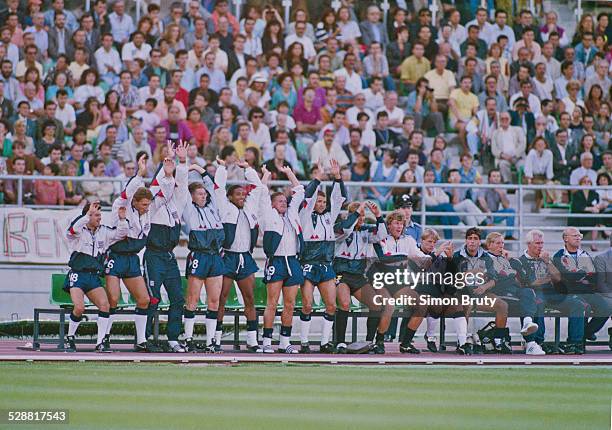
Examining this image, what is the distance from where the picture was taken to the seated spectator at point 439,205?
17703 mm

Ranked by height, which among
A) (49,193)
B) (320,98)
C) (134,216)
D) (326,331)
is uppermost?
(320,98)

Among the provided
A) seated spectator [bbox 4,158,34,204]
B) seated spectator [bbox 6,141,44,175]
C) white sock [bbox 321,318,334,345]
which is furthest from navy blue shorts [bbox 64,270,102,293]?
seated spectator [bbox 6,141,44,175]

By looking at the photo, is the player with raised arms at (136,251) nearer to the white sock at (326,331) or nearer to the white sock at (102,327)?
the white sock at (102,327)

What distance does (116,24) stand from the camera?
1927cm

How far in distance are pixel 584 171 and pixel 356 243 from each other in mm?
5615

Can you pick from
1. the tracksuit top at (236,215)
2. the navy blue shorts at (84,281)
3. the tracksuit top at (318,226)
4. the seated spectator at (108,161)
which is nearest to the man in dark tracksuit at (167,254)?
the tracksuit top at (236,215)

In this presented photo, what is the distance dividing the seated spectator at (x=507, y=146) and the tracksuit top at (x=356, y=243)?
5099 mm

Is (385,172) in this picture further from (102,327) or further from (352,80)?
(102,327)

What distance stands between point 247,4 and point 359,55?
1.86 meters

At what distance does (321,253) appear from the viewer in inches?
558

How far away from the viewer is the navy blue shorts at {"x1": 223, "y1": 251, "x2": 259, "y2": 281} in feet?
46.4

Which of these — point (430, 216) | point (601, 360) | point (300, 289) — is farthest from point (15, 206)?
point (601, 360)

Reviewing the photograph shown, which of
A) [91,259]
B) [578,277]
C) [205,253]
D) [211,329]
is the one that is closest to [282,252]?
[205,253]

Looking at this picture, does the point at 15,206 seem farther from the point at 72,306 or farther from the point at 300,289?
the point at 300,289
